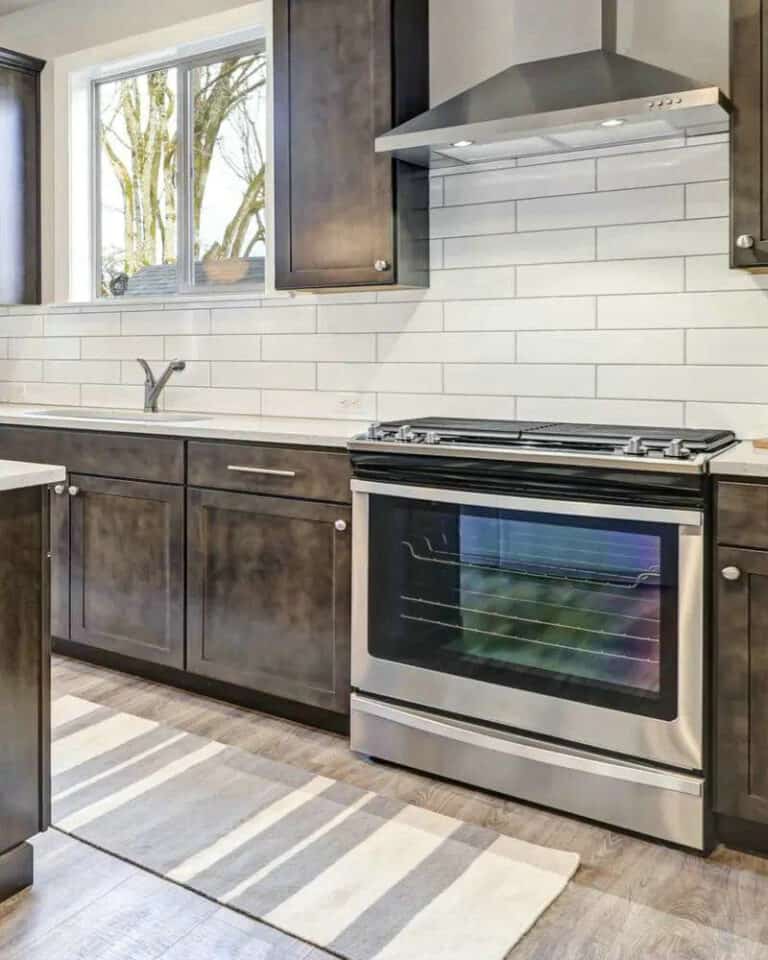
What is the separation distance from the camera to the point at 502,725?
8.36 ft

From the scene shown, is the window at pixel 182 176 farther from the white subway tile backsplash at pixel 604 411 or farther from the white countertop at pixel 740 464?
the white countertop at pixel 740 464

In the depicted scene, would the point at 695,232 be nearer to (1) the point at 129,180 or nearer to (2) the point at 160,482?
(2) the point at 160,482

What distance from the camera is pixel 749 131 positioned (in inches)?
94.3

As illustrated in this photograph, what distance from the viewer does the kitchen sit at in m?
2.18

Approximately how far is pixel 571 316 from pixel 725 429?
0.61 meters

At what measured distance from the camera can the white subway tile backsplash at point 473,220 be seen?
3.12 metres

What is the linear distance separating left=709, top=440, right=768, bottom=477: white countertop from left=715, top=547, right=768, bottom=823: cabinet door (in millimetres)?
183

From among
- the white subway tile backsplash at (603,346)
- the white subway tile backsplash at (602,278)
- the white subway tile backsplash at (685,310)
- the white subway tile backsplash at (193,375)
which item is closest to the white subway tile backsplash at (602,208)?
the white subway tile backsplash at (602,278)

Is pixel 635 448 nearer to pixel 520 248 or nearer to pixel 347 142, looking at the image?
pixel 520 248

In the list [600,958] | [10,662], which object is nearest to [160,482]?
[10,662]

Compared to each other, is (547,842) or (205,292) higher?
(205,292)

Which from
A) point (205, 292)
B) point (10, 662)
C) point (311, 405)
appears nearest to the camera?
point (10, 662)

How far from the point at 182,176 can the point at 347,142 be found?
3.76 ft

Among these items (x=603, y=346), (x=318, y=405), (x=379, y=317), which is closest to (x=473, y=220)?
(x=379, y=317)
